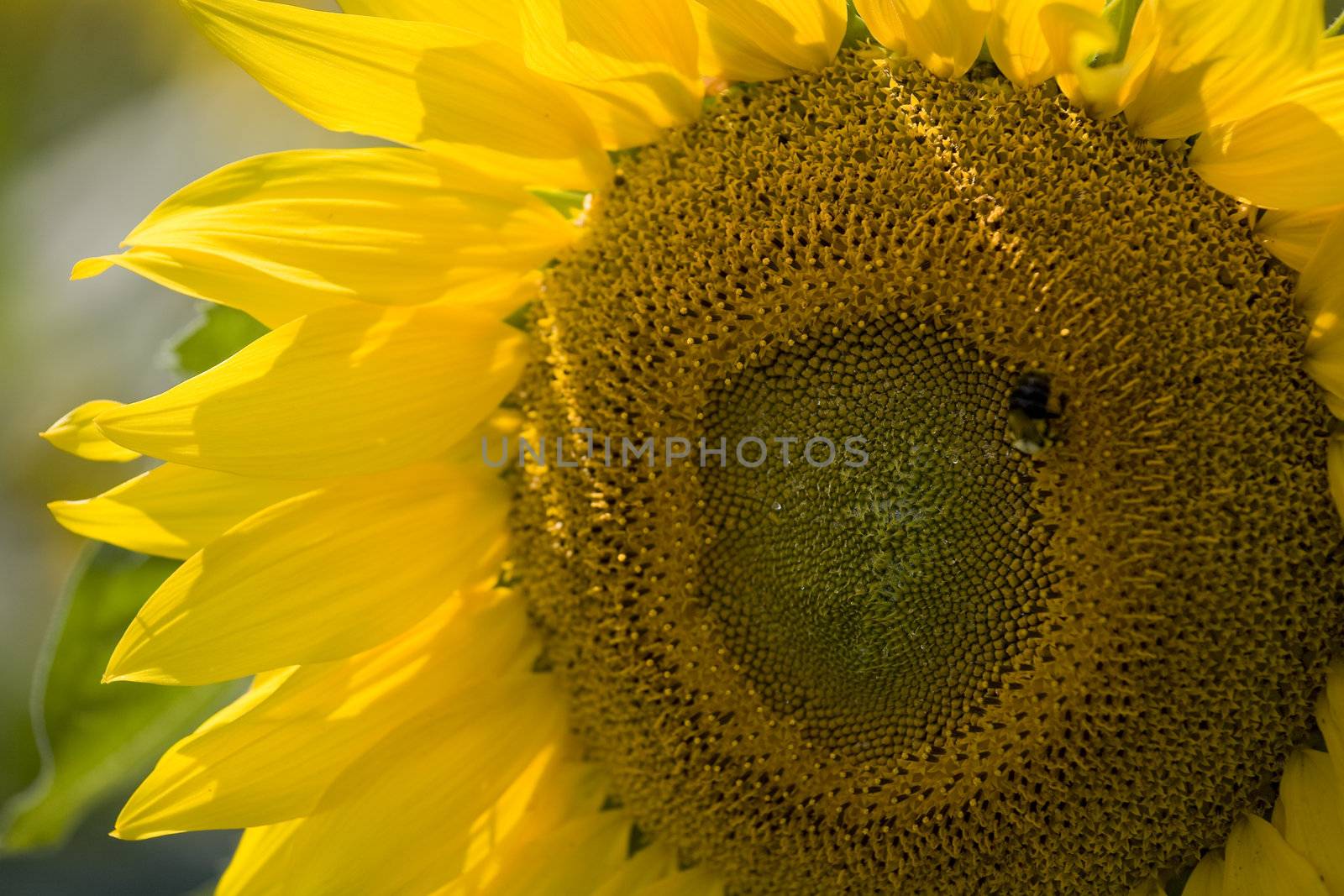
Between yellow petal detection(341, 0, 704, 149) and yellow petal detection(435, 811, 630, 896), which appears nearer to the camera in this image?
yellow petal detection(341, 0, 704, 149)

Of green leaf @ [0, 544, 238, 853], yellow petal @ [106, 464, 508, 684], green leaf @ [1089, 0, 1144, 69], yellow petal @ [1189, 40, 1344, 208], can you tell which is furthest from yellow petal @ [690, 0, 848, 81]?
green leaf @ [0, 544, 238, 853]

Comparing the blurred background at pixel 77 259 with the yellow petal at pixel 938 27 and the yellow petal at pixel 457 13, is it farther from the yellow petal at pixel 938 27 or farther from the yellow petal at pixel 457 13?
the yellow petal at pixel 938 27

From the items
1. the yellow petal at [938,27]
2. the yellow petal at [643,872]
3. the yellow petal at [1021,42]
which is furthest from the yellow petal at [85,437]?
the yellow petal at [1021,42]

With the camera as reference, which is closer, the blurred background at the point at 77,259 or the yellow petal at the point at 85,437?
the yellow petal at the point at 85,437

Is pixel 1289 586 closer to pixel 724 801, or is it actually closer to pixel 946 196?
pixel 946 196

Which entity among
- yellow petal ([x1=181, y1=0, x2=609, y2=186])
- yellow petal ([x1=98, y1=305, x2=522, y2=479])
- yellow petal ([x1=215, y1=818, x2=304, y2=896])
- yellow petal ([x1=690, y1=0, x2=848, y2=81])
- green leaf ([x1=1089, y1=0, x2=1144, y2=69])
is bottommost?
yellow petal ([x1=215, y1=818, x2=304, y2=896])

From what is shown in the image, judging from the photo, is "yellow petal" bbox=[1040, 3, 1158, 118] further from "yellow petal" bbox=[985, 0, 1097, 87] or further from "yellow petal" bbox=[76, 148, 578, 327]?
"yellow petal" bbox=[76, 148, 578, 327]
